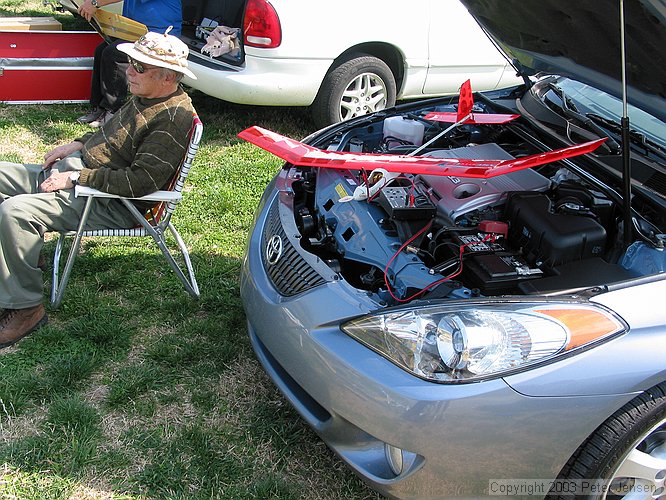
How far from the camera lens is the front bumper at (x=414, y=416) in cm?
200

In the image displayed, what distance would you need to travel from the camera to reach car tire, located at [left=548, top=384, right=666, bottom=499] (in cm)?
205

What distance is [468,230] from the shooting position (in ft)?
8.86

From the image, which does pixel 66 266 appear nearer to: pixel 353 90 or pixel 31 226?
pixel 31 226

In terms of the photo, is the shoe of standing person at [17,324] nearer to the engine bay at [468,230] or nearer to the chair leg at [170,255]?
the chair leg at [170,255]

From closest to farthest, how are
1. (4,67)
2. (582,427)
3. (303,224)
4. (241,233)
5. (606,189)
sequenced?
(582,427) < (606,189) < (303,224) < (241,233) < (4,67)

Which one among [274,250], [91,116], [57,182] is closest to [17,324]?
[57,182]

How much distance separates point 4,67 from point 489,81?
4.29 meters

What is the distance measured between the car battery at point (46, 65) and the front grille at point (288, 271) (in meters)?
4.18

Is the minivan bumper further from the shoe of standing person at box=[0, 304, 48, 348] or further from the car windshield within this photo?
the shoe of standing person at box=[0, 304, 48, 348]

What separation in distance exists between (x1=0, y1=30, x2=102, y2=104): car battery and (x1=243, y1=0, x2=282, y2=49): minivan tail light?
1.88 meters

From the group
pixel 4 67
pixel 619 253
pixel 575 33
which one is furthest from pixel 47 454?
pixel 4 67

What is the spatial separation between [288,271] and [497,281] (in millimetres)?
791

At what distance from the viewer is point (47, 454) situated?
102 inches

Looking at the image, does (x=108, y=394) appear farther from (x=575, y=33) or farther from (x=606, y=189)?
(x=575, y=33)
